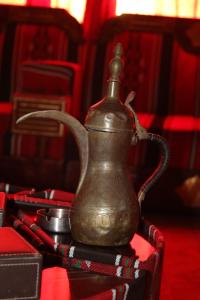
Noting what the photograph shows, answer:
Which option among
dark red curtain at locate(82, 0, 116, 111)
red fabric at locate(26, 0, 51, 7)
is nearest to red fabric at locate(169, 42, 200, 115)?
dark red curtain at locate(82, 0, 116, 111)

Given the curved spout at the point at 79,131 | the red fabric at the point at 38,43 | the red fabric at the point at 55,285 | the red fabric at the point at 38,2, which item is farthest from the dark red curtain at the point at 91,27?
the red fabric at the point at 55,285

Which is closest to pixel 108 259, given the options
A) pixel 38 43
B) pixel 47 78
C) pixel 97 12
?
pixel 47 78

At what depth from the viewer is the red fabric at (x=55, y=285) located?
647 millimetres

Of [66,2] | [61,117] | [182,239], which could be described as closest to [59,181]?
[182,239]

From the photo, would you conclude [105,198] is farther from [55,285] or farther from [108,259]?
[55,285]

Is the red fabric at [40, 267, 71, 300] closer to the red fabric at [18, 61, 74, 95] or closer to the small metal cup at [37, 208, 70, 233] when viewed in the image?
the small metal cup at [37, 208, 70, 233]

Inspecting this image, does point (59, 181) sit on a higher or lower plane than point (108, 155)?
lower

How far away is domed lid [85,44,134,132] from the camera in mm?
884

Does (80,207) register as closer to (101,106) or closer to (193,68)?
(101,106)

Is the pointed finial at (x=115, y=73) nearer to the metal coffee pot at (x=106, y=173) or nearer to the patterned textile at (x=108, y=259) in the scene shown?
the metal coffee pot at (x=106, y=173)

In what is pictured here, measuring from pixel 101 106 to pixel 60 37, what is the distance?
109 inches

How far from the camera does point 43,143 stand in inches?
128

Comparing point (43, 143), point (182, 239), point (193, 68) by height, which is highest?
point (193, 68)

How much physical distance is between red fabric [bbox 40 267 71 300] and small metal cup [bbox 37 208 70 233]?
0.73 ft
